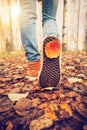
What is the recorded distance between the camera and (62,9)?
3.74m

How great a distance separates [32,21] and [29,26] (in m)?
0.04

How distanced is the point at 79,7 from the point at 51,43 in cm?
286

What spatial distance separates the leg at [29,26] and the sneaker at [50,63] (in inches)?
9.0

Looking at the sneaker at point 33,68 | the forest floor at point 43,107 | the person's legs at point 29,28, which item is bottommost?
the forest floor at point 43,107

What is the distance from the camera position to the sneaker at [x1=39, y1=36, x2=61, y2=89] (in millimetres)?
1202

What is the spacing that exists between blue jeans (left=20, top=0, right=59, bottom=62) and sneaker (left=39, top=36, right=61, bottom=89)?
14cm

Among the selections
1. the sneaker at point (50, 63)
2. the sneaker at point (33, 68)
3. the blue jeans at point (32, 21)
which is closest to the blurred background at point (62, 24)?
the sneaker at point (33, 68)

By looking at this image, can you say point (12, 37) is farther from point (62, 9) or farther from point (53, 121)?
point (53, 121)

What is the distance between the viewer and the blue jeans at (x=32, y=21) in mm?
1334

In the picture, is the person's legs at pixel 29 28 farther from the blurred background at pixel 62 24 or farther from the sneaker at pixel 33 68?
the blurred background at pixel 62 24

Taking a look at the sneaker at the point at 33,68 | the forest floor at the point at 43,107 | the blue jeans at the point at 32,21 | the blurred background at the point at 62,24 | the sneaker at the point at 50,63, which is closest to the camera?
the forest floor at the point at 43,107

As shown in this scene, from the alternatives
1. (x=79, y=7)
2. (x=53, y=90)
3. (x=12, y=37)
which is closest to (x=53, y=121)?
(x=53, y=90)

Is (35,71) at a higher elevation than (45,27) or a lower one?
lower

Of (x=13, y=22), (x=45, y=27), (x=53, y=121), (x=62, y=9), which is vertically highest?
(x=62, y=9)
